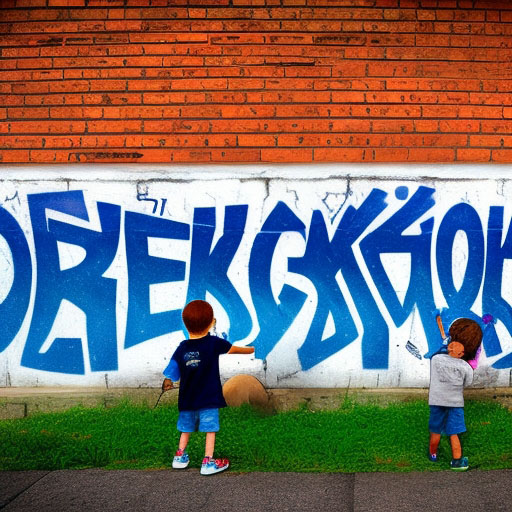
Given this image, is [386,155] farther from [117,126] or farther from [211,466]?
[211,466]

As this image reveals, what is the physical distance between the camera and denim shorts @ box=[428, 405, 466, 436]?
4676 mm

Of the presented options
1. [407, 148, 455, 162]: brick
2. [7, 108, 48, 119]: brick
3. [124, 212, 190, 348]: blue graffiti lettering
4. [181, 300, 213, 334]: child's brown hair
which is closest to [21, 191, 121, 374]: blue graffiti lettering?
[124, 212, 190, 348]: blue graffiti lettering

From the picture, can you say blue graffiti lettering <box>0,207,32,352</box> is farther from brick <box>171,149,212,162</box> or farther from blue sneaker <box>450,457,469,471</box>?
blue sneaker <box>450,457,469,471</box>

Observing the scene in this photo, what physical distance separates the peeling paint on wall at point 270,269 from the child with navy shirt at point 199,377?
131 centimetres

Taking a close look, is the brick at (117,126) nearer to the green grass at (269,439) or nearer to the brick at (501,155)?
the green grass at (269,439)

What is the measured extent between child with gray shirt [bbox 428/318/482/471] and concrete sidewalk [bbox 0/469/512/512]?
0.27 metres

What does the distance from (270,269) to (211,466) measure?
200 cm

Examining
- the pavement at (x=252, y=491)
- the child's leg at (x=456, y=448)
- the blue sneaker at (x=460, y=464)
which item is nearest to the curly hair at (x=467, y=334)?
the child's leg at (x=456, y=448)

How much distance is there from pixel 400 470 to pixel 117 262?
305cm

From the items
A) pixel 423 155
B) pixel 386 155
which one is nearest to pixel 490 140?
pixel 423 155

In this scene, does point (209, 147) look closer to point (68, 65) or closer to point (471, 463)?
point (68, 65)

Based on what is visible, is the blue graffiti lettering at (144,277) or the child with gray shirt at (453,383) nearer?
the child with gray shirt at (453,383)

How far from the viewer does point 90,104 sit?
237 inches

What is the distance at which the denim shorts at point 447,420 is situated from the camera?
4.68 meters
